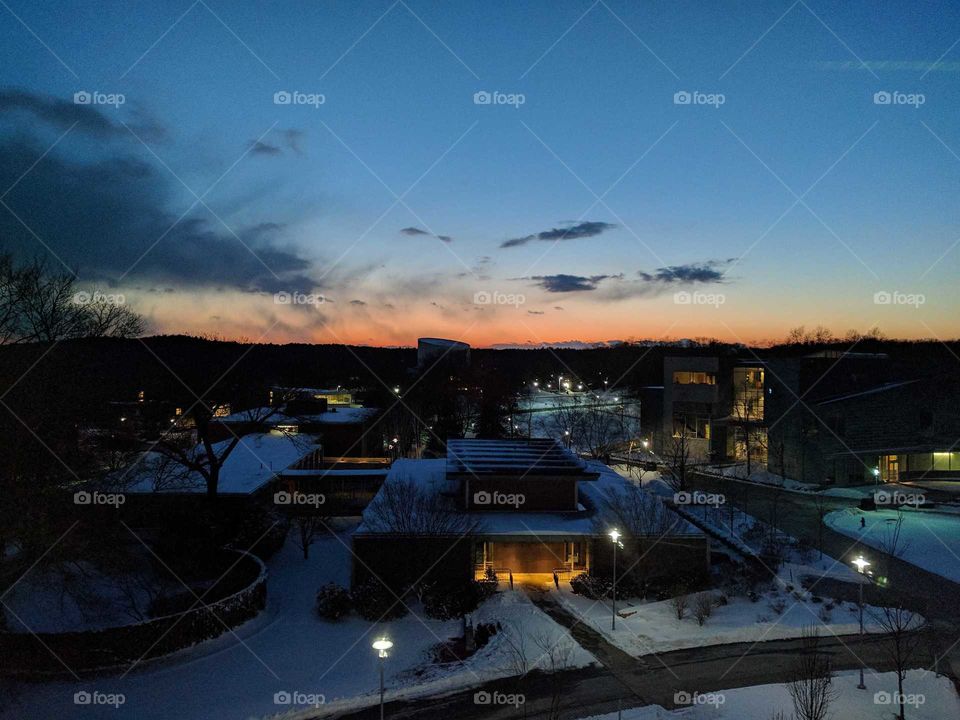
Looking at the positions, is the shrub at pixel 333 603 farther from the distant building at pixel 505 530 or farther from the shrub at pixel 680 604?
the shrub at pixel 680 604

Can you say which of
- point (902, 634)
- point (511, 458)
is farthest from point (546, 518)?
point (902, 634)

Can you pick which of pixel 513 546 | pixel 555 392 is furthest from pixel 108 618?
pixel 555 392

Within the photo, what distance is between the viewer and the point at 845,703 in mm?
11859

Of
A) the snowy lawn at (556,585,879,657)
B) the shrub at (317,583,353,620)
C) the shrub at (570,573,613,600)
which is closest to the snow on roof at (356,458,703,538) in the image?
the shrub at (570,573,613,600)

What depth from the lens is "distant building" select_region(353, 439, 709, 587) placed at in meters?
18.8

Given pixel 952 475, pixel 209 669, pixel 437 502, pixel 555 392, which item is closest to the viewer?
pixel 209 669

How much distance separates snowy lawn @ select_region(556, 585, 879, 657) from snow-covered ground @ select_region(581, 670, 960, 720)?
97.4 inches

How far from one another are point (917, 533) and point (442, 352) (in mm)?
70988

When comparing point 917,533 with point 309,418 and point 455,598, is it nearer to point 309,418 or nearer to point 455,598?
point 455,598

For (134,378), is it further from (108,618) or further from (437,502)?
(437,502)

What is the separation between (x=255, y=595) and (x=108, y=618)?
384 centimetres

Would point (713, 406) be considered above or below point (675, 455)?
above

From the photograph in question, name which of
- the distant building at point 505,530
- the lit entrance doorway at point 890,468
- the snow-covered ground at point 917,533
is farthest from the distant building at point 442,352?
the distant building at point 505,530

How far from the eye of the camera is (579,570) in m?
20.1
